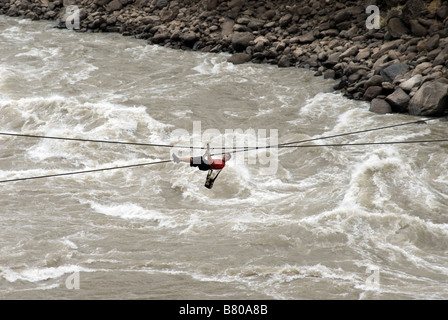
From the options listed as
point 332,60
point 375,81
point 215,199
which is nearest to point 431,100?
point 375,81

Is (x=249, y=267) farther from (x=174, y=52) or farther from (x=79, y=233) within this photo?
(x=174, y=52)

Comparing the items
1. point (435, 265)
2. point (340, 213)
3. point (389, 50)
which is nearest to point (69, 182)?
point (340, 213)

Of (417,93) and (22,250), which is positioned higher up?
(417,93)

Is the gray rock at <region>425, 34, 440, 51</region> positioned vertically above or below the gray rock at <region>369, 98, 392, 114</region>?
above

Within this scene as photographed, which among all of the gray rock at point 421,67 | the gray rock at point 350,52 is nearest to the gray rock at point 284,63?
the gray rock at point 350,52

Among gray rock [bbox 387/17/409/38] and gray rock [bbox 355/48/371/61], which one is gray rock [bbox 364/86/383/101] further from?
gray rock [bbox 387/17/409/38]

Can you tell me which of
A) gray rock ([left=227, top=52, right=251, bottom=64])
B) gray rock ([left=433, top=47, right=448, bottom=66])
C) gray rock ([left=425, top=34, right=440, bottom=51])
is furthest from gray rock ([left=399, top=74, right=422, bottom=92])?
gray rock ([left=227, top=52, right=251, bottom=64])
